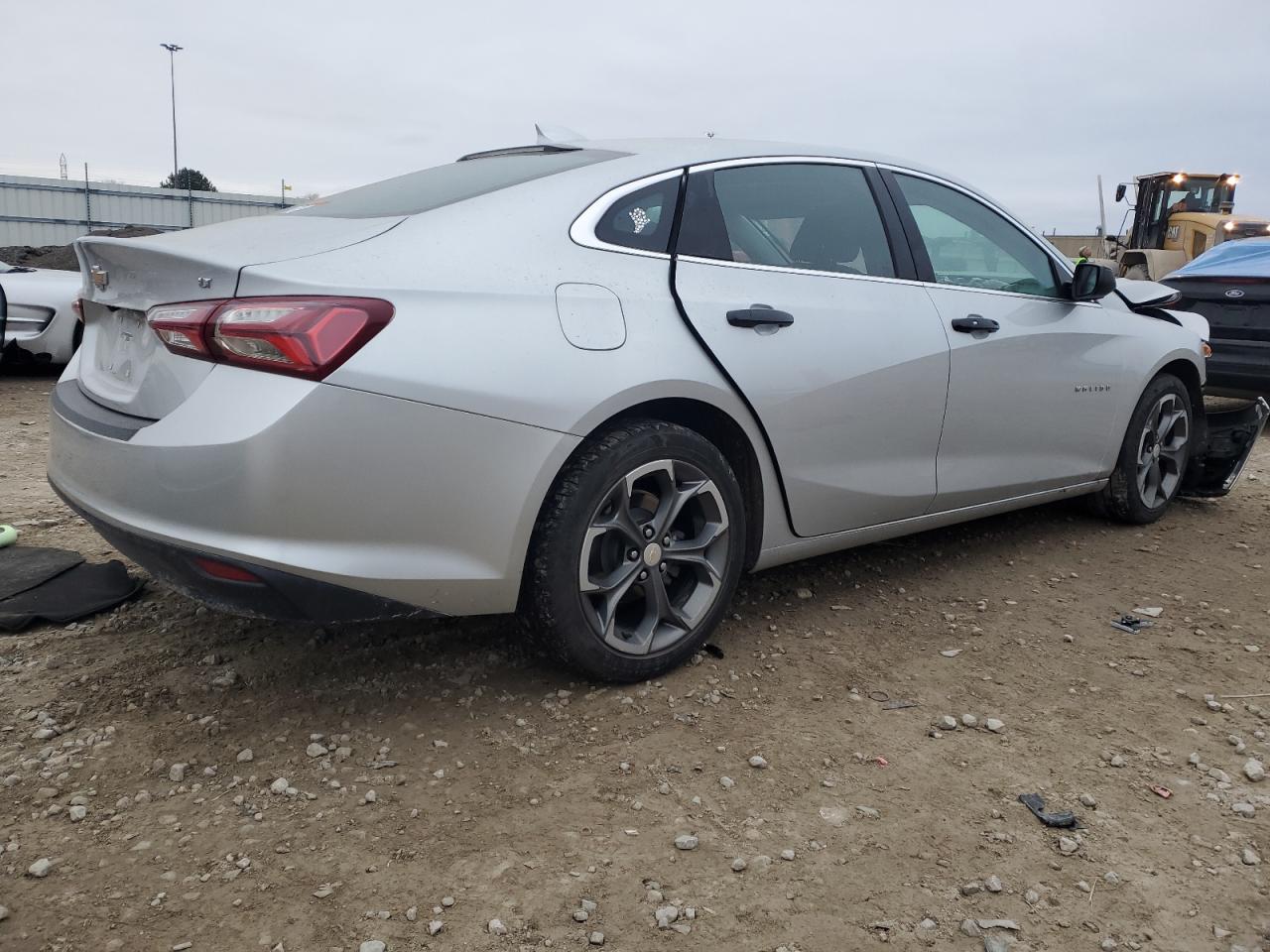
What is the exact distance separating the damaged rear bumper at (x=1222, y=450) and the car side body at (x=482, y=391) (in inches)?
98.3

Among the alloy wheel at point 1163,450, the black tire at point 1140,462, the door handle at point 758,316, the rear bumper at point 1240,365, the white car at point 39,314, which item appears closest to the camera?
the door handle at point 758,316

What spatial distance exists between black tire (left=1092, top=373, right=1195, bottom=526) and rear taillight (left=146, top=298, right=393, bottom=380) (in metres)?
3.77

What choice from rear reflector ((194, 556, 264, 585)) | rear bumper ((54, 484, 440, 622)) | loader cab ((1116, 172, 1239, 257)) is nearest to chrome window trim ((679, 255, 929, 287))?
rear bumper ((54, 484, 440, 622))

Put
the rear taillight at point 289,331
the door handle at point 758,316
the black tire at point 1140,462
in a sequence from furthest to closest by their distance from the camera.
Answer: the black tire at point 1140,462
the door handle at point 758,316
the rear taillight at point 289,331

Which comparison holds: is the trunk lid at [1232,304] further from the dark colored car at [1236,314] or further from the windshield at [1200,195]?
the windshield at [1200,195]

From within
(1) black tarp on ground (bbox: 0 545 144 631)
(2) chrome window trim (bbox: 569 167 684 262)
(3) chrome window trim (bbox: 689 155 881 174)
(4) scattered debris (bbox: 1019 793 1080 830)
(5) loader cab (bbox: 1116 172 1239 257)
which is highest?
(5) loader cab (bbox: 1116 172 1239 257)

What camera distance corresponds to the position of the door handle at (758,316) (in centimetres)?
311

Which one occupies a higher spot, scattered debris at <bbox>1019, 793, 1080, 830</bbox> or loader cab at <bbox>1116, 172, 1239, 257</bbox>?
loader cab at <bbox>1116, 172, 1239, 257</bbox>

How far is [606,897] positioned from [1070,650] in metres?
2.05

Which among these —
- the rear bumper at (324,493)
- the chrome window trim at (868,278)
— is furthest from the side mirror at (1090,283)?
the rear bumper at (324,493)

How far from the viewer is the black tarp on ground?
11.2 feet

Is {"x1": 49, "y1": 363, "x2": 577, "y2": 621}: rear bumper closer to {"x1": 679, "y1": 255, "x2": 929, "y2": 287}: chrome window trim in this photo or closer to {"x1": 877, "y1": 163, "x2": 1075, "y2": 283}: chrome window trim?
{"x1": 679, "y1": 255, "x2": 929, "y2": 287}: chrome window trim

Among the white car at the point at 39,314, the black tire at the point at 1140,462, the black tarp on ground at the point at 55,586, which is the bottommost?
the black tarp on ground at the point at 55,586

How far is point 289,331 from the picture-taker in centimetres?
240
